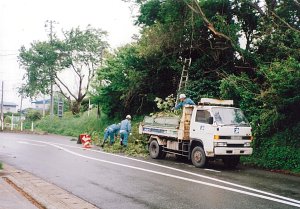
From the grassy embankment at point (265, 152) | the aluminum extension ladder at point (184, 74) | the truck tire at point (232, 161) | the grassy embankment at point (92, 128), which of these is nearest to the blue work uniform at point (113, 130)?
the grassy embankment at point (92, 128)

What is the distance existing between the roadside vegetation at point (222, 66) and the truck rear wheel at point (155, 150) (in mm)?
1528

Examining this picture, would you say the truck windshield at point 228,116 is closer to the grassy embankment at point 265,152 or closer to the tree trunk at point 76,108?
the grassy embankment at point 265,152

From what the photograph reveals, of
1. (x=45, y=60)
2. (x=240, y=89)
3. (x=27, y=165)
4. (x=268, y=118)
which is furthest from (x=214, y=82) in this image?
(x=45, y=60)

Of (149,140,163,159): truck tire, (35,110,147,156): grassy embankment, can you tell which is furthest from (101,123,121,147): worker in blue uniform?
(149,140,163,159): truck tire

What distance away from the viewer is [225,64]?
780 inches

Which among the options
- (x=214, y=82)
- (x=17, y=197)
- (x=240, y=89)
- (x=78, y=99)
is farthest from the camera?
(x=78, y=99)

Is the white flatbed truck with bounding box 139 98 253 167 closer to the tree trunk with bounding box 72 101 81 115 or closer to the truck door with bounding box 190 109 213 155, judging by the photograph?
the truck door with bounding box 190 109 213 155

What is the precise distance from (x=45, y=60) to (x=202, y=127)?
31.5m

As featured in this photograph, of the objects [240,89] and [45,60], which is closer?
[240,89]

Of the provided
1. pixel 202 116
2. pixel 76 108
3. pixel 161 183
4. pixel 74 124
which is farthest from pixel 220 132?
pixel 76 108

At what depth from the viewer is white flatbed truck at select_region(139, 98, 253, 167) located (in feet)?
41.4

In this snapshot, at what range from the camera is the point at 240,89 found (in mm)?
15773

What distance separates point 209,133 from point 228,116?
108 cm

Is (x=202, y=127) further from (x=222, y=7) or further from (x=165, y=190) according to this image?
(x=222, y=7)
